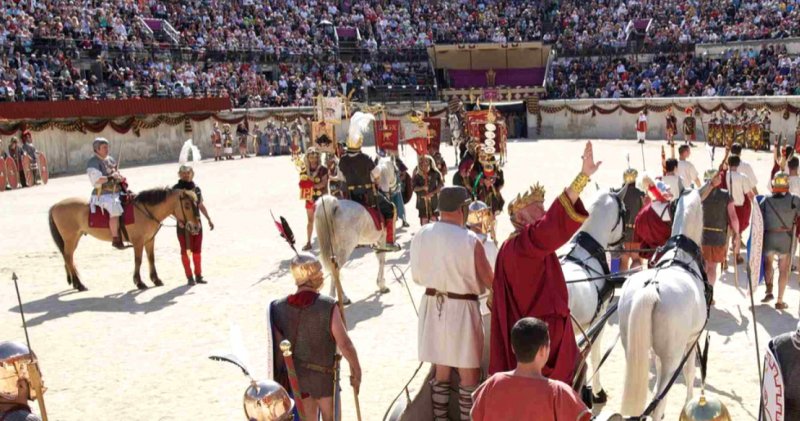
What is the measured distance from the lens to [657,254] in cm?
621

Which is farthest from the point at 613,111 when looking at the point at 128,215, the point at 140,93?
the point at 128,215

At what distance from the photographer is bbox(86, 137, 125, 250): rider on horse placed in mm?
10930

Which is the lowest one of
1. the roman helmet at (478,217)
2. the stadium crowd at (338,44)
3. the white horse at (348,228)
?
the white horse at (348,228)

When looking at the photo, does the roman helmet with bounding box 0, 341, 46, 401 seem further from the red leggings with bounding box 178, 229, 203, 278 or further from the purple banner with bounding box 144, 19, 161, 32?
the purple banner with bounding box 144, 19, 161, 32

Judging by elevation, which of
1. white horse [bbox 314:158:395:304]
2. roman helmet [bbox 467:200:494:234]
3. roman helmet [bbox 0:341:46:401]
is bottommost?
white horse [bbox 314:158:395:304]

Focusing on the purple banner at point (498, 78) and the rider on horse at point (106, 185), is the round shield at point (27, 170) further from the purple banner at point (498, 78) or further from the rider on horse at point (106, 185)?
the purple banner at point (498, 78)

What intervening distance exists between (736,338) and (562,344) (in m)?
4.38

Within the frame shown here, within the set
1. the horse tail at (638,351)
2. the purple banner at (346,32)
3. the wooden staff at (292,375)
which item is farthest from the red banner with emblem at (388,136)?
the purple banner at (346,32)

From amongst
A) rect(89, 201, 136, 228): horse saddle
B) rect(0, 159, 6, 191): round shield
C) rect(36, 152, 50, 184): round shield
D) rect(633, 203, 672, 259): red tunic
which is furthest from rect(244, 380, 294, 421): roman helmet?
rect(36, 152, 50, 184): round shield

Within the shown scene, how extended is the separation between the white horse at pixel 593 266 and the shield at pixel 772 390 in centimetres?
240

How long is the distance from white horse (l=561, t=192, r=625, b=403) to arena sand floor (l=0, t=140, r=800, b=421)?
82 centimetres

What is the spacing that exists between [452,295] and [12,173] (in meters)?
23.3

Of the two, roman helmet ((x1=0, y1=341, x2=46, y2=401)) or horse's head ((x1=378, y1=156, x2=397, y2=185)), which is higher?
roman helmet ((x1=0, y1=341, x2=46, y2=401))

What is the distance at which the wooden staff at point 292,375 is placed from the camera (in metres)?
4.04
